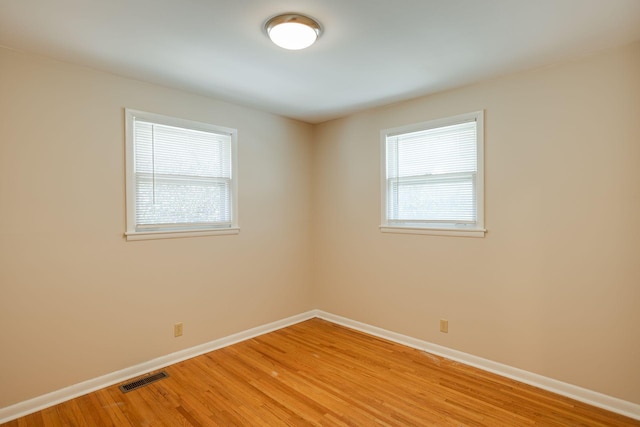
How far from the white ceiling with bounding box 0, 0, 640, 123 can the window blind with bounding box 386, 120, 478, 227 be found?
531 mm

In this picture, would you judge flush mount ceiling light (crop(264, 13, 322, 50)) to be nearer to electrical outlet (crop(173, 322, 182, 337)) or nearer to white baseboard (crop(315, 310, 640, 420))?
electrical outlet (crop(173, 322, 182, 337))

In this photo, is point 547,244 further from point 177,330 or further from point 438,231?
point 177,330

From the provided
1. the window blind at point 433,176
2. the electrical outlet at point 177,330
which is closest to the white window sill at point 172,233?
the electrical outlet at point 177,330

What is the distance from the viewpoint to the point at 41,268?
2.49 metres

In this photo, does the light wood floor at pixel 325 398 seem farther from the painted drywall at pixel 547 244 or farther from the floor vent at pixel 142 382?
the painted drywall at pixel 547 244

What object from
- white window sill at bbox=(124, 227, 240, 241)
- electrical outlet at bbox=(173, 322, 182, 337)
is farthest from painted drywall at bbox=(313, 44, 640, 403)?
electrical outlet at bbox=(173, 322, 182, 337)

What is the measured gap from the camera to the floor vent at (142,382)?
2.70m

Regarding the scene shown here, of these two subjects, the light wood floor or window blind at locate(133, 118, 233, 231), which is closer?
the light wood floor

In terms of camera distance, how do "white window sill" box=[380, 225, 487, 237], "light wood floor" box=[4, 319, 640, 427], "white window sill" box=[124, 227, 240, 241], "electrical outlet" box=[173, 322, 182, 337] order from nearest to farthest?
1. "light wood floor" box=[4, 319, 640, 427]
2. "white window sill" box=[124, 227, 240, 241]
3. "white window sill" box=[380, 225, 487, 237]
4. "electrical outlet" box=[173, 322, 182, 337]

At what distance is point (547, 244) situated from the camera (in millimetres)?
2701

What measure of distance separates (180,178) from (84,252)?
3.31 ft

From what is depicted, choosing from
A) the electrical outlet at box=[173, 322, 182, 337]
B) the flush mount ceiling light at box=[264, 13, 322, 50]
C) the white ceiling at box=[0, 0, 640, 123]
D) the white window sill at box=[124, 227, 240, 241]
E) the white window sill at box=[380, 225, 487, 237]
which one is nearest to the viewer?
the white ceiling at box=[0, 0, 640, 123]

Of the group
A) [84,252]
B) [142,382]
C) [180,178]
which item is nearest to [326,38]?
[180,178]

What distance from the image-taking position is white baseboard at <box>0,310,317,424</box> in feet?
7.78
